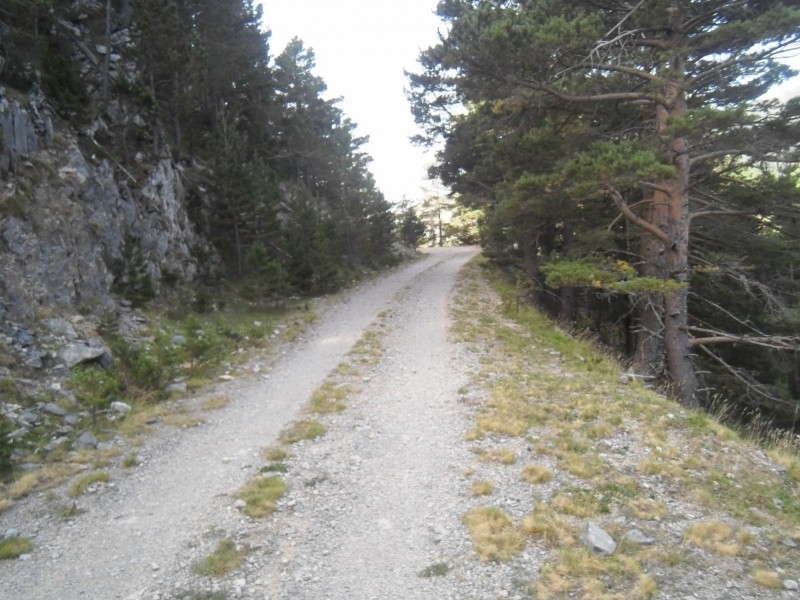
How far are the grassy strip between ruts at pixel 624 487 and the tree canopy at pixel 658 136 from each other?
3.02 m

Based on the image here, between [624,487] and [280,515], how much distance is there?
3.90 metres

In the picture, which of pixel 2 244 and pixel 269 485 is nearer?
pixel 269 485

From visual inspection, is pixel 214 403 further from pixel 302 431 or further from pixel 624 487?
pixel 624 487

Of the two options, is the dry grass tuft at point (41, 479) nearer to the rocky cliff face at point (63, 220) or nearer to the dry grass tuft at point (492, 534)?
the rocky cliff face at point (63, 220)

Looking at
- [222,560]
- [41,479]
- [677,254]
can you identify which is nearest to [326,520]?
[222,560]

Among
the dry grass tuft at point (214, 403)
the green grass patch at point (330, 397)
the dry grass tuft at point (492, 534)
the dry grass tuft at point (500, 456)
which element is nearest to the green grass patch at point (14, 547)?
the dry grass tuft at point (214, 403)

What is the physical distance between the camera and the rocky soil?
432 cm

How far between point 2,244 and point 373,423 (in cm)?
871

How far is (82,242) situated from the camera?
12477mm

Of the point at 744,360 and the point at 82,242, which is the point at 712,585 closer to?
the point at 82,242

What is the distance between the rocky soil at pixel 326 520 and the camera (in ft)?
14.2

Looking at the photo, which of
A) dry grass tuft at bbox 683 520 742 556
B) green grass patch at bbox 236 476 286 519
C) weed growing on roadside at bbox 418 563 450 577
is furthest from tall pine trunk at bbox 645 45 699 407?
green grass patch at bbox 236 476 286 519

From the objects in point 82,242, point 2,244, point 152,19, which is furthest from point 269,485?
point 152,19

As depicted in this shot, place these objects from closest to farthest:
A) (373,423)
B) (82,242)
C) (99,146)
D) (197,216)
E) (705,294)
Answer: (373,423) < (82,242) < (99,146) < (705,294) < (197,216)
